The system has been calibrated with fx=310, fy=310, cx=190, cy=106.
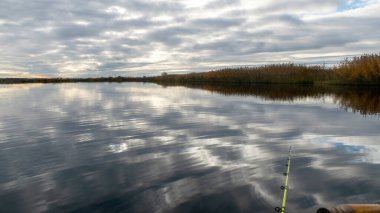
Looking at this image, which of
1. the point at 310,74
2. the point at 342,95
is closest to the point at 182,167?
the point at 342,95

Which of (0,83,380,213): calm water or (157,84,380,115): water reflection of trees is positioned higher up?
(0,83,380,213): calm water

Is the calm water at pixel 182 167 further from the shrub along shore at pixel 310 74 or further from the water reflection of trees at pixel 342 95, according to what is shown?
the shrub along shore at pixel 310 74

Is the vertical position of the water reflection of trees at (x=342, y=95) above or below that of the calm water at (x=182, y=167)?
below

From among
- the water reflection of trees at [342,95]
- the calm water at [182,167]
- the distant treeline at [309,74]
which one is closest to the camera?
A: the calm water at [182,167]

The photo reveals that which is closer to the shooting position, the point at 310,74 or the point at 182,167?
the point at 182,167

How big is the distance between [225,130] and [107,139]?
25.3ft

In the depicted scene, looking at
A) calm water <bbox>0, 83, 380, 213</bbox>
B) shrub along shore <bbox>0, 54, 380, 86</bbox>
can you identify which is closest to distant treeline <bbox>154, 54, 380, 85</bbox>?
shrub along shore <bbox>0, 54, 380, 86</bbox>

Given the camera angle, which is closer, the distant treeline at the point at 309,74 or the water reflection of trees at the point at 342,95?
the water reflection of trees at the point at 342,95

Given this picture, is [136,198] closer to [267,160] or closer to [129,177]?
[129,177]

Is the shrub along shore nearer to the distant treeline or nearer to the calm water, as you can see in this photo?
the distant treeline

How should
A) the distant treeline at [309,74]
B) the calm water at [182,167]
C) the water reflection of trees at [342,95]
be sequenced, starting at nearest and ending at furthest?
1. the calm water at [182,167]
2. the water reflection of trees at [342,95]
3. the distant treeline at [309,74]

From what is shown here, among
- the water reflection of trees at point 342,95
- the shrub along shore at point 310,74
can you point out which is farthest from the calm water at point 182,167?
the shrub along shore at point 310,74

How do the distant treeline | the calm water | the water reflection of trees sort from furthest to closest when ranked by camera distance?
the distant treeline < the water reflection of trees < the calm water

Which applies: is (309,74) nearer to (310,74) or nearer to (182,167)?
(310,74)
